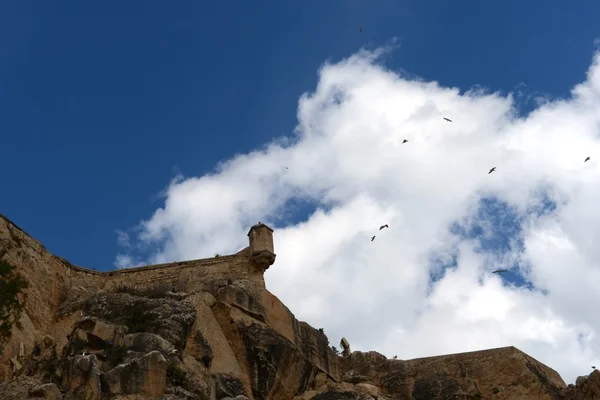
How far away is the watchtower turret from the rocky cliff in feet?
0.13

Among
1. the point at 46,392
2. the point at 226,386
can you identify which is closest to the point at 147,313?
the point at 226,386

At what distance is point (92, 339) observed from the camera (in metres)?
24.2

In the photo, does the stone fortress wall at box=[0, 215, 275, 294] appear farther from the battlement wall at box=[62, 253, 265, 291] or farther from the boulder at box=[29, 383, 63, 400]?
the boulder at box=[29, 383, 63, 400]

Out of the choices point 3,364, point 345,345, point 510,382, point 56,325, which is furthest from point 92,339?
point 510,382

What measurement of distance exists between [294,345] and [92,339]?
749 cm

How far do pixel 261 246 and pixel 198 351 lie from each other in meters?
6.43

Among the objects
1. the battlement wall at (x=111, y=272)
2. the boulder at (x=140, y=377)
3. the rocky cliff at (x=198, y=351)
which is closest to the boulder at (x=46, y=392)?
the rocky cliff at (x=198, y=351)

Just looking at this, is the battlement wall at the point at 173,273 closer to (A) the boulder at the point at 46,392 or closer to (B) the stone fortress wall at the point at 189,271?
(B) the stone fortress wall at the point at 189,271

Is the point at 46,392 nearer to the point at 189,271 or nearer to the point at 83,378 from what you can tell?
the point at 83,378

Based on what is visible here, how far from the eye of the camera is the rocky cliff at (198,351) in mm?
22438

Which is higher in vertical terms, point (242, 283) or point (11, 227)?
point (11, 227)

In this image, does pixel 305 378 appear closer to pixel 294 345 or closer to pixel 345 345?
pixel 294 345

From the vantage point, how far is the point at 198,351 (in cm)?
2612

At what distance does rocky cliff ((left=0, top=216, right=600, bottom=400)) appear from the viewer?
22.4m
